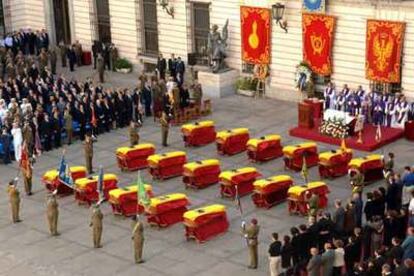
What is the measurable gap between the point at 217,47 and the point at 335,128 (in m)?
8.79

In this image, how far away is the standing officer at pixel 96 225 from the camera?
79.8 ft

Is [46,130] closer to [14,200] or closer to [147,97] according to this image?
[147,97]

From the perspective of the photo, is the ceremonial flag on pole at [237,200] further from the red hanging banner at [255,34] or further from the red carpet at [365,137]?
the red hanging banner at [255,34]

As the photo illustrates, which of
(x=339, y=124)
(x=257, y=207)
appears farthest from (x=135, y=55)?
(x=257, y=207)

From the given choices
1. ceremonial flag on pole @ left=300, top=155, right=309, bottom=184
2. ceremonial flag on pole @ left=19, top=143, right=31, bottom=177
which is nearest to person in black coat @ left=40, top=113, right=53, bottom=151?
ceremonial flag on pole @ left=19, top=143, right=31, bottom=177

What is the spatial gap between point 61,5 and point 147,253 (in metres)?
27.2

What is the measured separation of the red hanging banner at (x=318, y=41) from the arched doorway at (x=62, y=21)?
1644 cm

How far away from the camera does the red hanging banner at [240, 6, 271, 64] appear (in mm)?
38438

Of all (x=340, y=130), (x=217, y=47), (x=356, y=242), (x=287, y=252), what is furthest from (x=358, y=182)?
(x=217, y=47)

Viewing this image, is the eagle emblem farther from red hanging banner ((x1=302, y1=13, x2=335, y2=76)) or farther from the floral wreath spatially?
the floral wreath

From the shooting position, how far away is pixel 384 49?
34.5 metres

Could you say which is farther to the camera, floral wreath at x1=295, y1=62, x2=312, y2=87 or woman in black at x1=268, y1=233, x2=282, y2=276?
floral wreath at x1=295, y1=62, x2=312, y2=87

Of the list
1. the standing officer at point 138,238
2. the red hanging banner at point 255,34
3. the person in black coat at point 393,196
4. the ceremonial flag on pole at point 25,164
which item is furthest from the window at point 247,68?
the standing officer at point 138,238

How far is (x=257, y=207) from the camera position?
89.1ft
